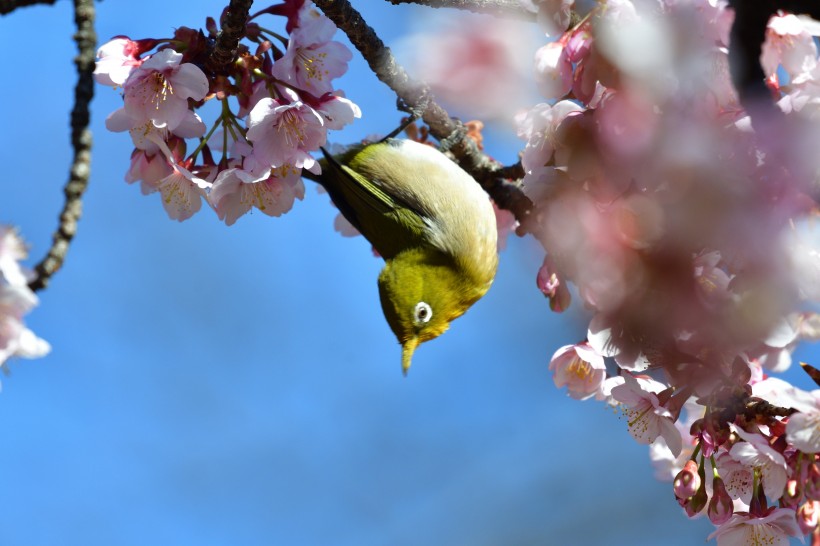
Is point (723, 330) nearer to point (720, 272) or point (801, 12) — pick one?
point (720, 272)

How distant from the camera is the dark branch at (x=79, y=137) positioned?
2.78 m

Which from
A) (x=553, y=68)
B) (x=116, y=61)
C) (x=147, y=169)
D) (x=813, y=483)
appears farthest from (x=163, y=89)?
(x=813, y=483)

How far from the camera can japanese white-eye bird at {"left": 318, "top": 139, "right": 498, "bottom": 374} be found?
271 cm

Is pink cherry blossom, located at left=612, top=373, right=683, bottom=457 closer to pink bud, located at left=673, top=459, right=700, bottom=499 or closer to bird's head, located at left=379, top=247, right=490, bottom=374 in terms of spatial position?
pink bud, located at left=673, top=459, right=700, bottom=499

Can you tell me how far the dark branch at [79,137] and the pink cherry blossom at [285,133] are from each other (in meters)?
1.28

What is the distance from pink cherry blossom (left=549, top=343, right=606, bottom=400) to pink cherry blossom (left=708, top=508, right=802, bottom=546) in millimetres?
466

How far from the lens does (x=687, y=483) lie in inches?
67.7

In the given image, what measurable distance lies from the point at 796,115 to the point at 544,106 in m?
0.59

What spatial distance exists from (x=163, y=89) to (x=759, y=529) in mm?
1659

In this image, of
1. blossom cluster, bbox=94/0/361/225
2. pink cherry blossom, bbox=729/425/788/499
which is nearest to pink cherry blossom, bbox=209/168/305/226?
blossom cluster, bbox=94/0/361/225

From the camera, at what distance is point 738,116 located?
914 mm

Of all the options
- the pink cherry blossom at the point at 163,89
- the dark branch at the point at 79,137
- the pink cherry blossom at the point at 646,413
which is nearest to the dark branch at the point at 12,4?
the dark branch at the point at 79,137

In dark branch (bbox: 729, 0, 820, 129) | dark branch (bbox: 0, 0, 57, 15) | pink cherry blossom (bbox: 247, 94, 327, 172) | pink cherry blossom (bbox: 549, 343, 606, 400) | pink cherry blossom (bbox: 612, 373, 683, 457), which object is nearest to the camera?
dark branch (bbox: 729, 0, 820, 129)

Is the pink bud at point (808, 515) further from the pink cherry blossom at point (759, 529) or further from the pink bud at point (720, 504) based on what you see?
the pink bud at point (720, 504)
